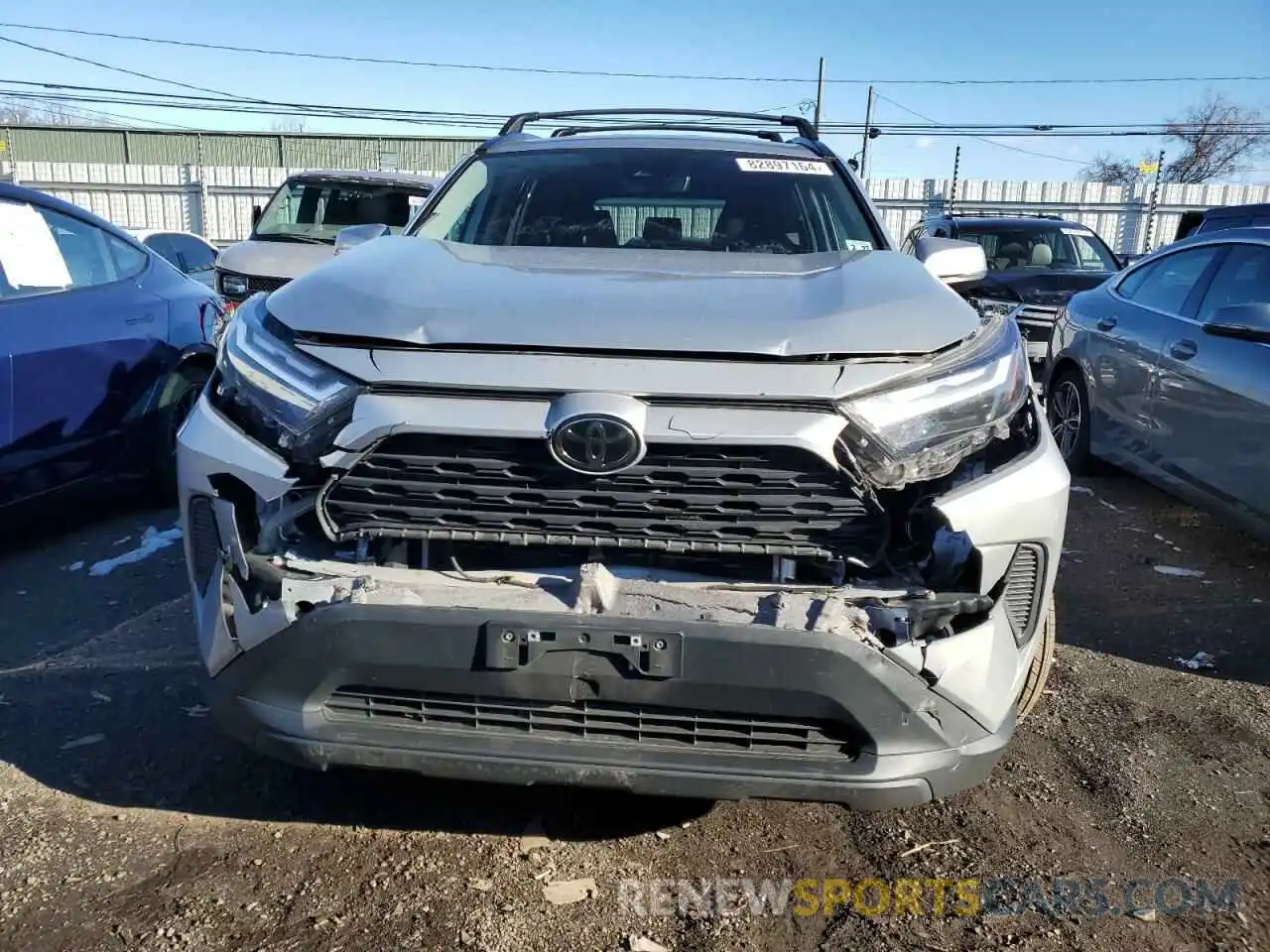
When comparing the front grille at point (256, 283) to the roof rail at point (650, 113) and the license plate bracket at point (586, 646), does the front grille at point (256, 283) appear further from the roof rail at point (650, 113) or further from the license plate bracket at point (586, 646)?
the license plate bracket at point (586, 646)

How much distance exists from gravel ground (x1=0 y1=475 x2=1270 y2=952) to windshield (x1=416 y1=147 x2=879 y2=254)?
1.83 metres

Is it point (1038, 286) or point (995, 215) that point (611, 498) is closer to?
point (1038, 286)

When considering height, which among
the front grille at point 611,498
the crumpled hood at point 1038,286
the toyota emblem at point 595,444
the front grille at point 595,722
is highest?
the toyota emblem at point 595,444

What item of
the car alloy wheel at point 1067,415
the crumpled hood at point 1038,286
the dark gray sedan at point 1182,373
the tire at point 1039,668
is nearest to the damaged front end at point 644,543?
the tire at point 1039,668

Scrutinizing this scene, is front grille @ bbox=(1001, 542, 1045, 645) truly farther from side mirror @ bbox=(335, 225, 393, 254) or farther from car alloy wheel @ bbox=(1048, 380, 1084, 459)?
car alloy wheel @ bbox=(1048, 380, 1084, 459)

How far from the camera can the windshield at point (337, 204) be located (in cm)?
984

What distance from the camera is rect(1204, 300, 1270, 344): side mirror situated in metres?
4.32

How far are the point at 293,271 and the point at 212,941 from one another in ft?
21.9

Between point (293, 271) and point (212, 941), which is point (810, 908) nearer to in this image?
point (212, 941)

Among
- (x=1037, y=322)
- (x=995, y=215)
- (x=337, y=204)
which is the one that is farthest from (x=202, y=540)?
(x=995, y=215)

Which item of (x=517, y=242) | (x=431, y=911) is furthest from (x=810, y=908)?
(x=517, y=242)

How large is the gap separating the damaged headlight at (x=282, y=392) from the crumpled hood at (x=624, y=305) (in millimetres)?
78

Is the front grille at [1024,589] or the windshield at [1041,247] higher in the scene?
the front grille at [1024,589]

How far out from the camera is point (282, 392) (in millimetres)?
2275
